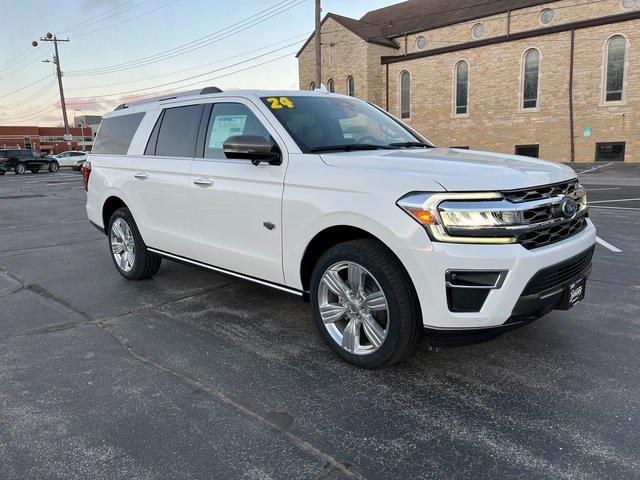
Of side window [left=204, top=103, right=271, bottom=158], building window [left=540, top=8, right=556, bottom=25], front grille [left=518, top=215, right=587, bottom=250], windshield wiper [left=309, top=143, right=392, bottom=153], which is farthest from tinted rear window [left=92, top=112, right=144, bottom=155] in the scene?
building window [left=540, top=8, right=556, bottom=25]

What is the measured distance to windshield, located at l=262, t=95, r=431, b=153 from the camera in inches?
153

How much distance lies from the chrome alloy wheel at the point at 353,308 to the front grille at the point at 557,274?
0.85 metres

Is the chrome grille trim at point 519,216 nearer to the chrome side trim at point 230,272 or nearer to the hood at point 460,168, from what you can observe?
the hood at point 460,168

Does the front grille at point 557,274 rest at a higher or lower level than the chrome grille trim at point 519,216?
lower

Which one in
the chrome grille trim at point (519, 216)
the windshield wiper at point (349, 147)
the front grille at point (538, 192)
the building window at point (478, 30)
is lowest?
the chrome grille trim at point (519, 216)

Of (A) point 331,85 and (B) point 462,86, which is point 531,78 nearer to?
(B) point 462,86

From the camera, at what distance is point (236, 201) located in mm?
4062

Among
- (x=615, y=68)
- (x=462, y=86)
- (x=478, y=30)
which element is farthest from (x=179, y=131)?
(x=478, y=30)

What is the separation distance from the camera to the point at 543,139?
1318 inches

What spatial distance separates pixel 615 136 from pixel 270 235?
107 ft

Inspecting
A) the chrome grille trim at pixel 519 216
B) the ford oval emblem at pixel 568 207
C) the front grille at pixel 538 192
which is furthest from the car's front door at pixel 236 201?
the ford oval emblem at pixel 568 207

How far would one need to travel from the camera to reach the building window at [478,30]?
3862cm

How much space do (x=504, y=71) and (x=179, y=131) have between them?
3435 cm

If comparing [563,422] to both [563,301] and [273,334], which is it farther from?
[273,334]
